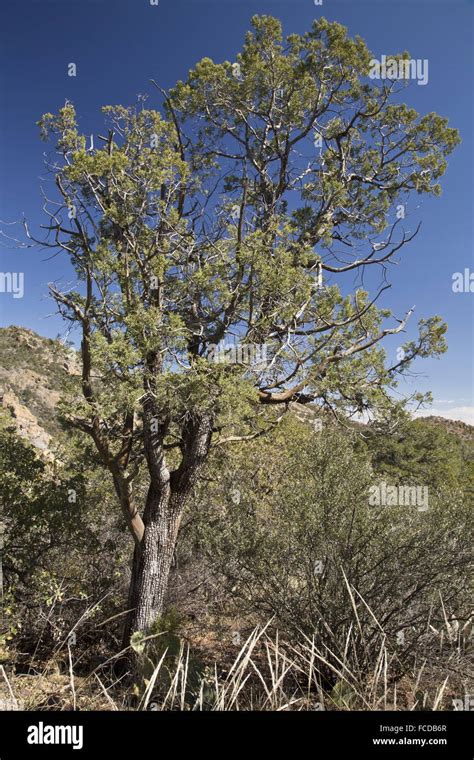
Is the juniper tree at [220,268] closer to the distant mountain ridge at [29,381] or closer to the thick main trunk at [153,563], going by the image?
the thick main trunk at [153,563]

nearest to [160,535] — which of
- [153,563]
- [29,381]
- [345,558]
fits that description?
[153,563]

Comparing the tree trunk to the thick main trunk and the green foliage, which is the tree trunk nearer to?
the thick main trunk

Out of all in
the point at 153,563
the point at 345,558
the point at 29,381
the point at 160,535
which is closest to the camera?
the point at 345,558

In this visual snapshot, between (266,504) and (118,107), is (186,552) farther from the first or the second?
(118,107)

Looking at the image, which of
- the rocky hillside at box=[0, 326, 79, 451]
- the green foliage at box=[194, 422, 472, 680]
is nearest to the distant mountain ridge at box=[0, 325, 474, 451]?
the rocky hillside at box=[0, 326, 79, 451]

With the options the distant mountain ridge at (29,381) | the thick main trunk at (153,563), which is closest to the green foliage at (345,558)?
the thick main trunk at (153,563)

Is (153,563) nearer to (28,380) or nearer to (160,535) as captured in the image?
(160,535)

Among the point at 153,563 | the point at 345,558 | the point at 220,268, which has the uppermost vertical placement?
the point at 220,268

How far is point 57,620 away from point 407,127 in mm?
9465

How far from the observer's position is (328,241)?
6605 mm

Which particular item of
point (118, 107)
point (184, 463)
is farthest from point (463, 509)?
point (118, 107)

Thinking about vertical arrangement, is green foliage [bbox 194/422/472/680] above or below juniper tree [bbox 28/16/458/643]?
below

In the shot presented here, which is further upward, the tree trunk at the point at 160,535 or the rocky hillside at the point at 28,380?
the rocky hillside at the point at 28,380
